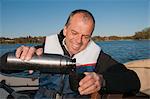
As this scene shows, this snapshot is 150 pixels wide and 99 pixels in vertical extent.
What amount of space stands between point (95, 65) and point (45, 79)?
267 mm

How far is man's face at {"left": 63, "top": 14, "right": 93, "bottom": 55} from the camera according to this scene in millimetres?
1023

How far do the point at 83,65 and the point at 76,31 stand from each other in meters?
0.17

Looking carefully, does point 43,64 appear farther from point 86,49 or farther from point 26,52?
point 86,49

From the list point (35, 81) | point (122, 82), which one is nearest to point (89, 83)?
point (122, 82)

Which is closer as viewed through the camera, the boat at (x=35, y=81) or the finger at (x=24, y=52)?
the finger at (x=24, y=52)

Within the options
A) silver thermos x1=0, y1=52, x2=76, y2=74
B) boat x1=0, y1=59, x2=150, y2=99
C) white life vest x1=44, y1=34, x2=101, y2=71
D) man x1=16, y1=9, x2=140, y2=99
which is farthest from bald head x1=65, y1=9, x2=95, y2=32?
boat x1=0, y1=59, x2=150, y2=99

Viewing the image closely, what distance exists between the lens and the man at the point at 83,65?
0.65 m

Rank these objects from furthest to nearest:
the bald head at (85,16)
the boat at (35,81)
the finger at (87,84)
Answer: the boat at (35,81)
the bald head at (85,16)
the finger at (87,84)

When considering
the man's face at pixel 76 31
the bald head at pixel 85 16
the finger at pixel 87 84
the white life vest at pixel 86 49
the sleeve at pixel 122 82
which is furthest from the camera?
the white life vest at pixel 86 49

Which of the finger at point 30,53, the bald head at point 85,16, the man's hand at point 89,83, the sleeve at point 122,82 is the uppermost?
the bald head at point 85,16

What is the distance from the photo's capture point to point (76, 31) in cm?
112

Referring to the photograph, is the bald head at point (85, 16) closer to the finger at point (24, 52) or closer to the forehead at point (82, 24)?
the forehead at point (82, 24)

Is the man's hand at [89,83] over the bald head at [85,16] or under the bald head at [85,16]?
under

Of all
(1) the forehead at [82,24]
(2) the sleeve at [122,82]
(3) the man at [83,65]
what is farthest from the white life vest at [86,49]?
(2) the sleeve at [122,82]
